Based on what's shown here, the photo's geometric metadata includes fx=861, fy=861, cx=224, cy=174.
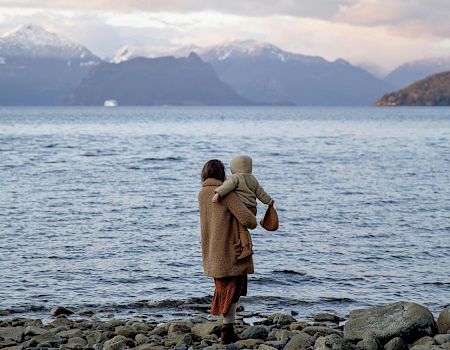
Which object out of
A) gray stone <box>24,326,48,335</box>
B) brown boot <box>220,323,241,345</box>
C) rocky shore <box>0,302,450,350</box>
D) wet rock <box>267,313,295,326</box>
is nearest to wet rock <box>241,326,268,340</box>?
rocky shore <box>0,302,450,350</box>

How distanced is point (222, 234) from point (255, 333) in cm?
172

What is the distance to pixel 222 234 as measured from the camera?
10.0 metres

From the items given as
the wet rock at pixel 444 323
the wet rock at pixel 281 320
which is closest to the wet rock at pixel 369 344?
the wet rock at pixel 444 323

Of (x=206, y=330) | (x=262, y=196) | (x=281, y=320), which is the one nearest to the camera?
(x=262, y=196)

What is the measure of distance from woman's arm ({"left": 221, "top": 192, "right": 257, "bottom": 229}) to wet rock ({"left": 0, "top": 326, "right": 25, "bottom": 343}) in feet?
11.8

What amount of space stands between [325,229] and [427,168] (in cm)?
2184

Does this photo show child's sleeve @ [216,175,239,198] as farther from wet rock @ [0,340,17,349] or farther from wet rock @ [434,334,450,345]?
wet rock @ [0,340,17,349]

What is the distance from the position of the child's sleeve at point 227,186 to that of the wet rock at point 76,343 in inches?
108

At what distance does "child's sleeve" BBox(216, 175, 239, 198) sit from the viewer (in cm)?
976

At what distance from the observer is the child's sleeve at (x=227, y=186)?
32.0ft

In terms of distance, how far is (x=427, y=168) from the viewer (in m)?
44.1

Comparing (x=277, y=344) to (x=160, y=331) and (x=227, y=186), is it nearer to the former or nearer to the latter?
(x=160, y=331)

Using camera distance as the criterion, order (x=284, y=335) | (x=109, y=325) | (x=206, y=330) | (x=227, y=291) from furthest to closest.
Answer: (x=109, y=325)
(x=206, y=330)
(x=284, y=335)
(x=227, y=291)

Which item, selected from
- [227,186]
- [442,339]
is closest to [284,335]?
[442,339]
